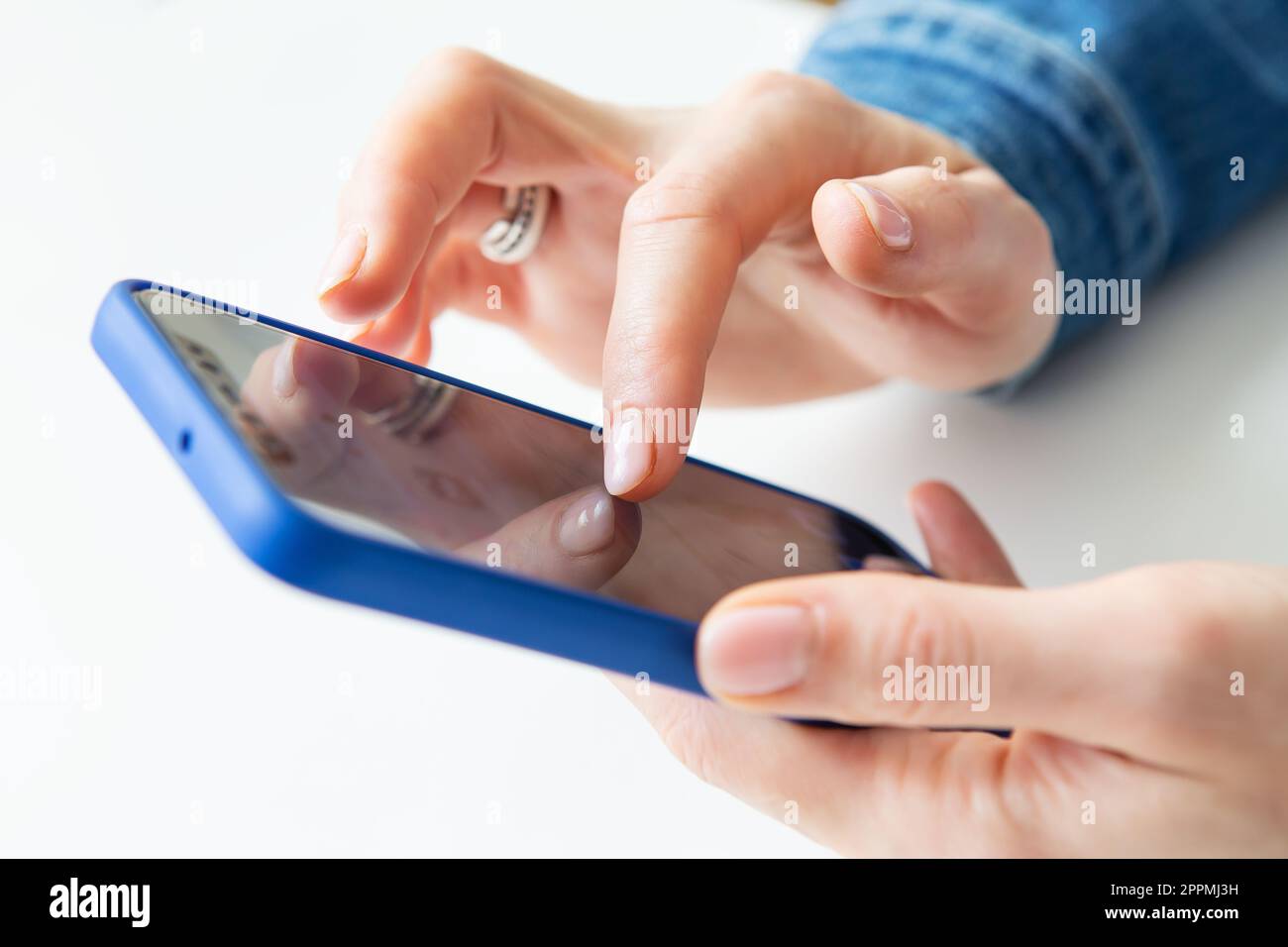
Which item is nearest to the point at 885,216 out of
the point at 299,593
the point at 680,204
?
the point at 680,204

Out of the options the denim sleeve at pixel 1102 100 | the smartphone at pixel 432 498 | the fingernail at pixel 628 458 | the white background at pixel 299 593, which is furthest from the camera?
the denim sleeve at pixel 1102 100

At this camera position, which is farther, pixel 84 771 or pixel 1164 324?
pixel 1164 324

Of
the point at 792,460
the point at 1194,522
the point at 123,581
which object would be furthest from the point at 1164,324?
the point at 123,581

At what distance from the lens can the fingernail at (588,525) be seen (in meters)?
0.46

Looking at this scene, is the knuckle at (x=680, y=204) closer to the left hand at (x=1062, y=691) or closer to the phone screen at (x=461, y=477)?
the phone screen at (x=461, y=477)

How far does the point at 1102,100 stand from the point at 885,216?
0.34 meters

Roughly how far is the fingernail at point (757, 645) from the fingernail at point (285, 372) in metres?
0.19

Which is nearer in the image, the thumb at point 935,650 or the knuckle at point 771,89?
the thumb at point 935,650

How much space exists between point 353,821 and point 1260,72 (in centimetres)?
81

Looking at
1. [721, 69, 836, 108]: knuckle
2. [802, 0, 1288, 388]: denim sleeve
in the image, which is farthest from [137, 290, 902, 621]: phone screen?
[802, 0, 1288, 388]: denim sleeve

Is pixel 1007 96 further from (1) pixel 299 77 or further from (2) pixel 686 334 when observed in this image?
(1) pixel 299 77

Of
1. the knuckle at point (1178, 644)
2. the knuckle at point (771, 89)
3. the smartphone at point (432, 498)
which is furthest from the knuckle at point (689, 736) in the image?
the knuckle at point (771, 89)

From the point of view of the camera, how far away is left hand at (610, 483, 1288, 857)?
402mm

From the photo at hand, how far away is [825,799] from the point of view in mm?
517
